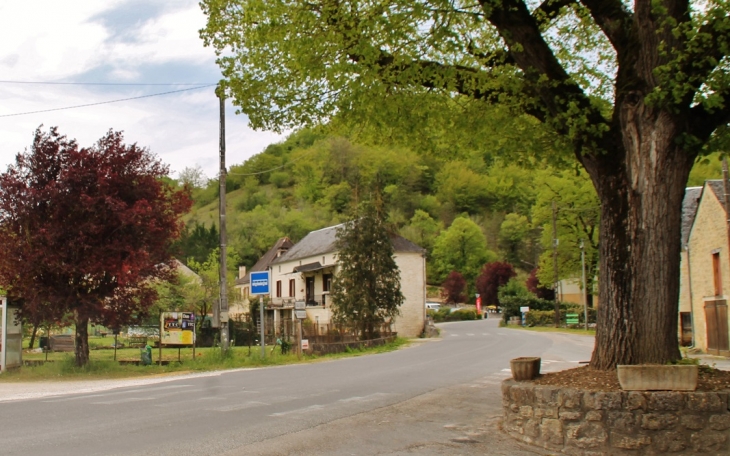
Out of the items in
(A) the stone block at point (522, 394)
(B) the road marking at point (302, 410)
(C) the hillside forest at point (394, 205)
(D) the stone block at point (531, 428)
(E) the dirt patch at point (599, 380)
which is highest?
(C) the hillside forest at point (394, 205)

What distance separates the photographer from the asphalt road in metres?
8.30

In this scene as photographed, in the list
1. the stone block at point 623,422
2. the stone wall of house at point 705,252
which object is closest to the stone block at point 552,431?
the stone block at point 623,422

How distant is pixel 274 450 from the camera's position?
316 inches

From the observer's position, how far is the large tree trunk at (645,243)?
8.77 metres

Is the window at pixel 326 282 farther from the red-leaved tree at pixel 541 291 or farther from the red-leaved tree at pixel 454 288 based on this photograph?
the red-leaved tree at pixel 454 288

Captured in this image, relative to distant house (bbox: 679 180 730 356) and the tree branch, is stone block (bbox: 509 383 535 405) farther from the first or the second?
distant house (bbox: 679 180 730 356)

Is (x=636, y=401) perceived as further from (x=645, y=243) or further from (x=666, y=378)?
(x=645, y=243)

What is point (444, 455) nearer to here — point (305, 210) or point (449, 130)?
point (449, 130)

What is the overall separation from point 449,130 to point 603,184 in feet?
10.3

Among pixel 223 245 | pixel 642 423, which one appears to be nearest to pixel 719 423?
pixel 642 423

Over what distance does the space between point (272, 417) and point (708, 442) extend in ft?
18.9

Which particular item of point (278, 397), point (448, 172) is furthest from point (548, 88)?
point (448, 172)

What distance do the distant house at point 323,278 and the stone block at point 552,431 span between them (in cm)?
3358

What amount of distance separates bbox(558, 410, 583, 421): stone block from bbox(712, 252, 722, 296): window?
20.7 metres
